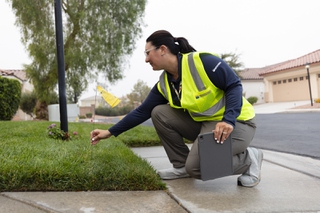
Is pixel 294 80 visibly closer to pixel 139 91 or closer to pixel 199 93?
pixel 139 91

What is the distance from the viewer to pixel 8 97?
11.1m

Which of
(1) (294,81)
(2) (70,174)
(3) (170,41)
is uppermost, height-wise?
(1) (294,81)

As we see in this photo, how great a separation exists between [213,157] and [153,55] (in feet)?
2.96

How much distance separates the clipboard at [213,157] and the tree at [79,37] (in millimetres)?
11857

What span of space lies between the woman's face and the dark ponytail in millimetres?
32

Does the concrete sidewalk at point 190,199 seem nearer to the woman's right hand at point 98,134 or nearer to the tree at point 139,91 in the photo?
the woman's right hand at point 98,134

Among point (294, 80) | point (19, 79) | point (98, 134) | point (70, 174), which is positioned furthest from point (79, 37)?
point (294, 80)

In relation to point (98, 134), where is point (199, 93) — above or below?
above

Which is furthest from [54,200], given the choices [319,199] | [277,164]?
[277,164]

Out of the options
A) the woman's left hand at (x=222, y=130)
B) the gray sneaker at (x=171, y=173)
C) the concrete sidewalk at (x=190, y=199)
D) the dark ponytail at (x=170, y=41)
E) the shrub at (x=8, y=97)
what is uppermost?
the shrub at (x=8, y=97)

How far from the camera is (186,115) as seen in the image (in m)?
2.84

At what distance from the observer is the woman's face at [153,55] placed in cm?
257

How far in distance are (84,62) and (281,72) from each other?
25.1 metres

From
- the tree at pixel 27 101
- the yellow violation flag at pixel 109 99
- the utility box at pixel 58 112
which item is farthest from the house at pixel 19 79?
the yellow violation flag at pixel 109 99
